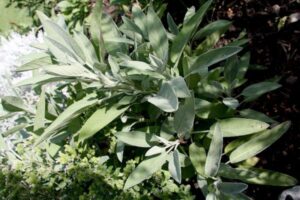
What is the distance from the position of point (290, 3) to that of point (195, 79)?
0.78 meters

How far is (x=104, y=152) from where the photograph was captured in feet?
6.68

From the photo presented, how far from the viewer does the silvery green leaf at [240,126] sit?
1.70 meters

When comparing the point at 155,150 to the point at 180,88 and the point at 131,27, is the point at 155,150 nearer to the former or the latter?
the point at 180,88

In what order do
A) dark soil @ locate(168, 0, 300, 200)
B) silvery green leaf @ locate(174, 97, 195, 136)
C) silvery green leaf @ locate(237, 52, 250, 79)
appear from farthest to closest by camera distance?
dark soil @ locate(168, 0, 300, 200) → silvery green leaf @ locate(237, 52, 250, 79) → silvery green leaf @ locate(174, 97, 195, 136)

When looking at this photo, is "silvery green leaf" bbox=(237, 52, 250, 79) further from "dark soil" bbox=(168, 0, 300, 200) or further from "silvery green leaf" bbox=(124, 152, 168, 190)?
"silvery green leaf" bbox=(124, 152, 168, 190)

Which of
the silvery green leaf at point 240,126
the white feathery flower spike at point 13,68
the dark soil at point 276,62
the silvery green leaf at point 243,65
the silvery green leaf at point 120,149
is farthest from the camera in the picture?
the white feathery flower spike at point 13,68

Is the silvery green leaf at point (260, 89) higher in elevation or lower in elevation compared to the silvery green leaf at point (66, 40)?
lower

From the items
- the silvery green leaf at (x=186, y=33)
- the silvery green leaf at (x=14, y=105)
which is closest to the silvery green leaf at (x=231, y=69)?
the silvery green leaf at (x=186, y=33)

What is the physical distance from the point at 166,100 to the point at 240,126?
0.38 metres

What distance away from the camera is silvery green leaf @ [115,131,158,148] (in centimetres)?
168

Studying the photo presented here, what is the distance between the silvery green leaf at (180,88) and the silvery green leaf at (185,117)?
9cm

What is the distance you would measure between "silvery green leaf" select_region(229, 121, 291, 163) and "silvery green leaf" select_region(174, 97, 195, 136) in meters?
0.22

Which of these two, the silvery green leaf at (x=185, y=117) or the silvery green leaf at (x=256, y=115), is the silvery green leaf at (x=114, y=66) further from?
the silvery green leaf at (x=256, y=115)

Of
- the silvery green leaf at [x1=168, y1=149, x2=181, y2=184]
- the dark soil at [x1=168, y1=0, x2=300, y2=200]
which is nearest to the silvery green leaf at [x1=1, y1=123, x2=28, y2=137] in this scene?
the silvery green leaf at [x1=168, y1=149, x2=181, y2=184]
